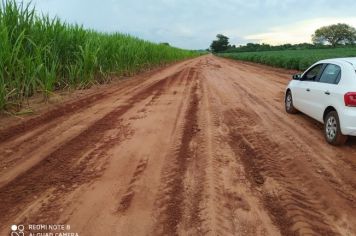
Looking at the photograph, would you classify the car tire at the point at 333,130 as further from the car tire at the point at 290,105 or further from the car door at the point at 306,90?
the car tire at the point at 290,105

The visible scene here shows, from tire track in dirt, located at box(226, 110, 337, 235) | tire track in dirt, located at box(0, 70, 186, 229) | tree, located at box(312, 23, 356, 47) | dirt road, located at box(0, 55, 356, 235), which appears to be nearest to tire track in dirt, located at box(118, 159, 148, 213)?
dirt road, located at box(0, 55, 356, 235)

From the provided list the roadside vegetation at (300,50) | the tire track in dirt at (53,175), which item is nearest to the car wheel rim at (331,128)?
the tire track in dirt at (53,175)

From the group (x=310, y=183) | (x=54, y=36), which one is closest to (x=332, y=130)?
(x=310, y=183)

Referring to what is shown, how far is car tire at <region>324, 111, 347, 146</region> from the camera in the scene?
6453 millimetres

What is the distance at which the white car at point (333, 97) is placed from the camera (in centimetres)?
627

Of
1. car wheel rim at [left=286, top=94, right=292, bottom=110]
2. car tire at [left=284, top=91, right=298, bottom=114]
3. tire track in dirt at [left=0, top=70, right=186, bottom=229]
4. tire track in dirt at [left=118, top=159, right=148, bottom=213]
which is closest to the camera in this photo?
tire track in dirt at [left=118, top=159, right=148, bottom=213]

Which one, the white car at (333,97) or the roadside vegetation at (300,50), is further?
the roadside vegetation at (300,50)

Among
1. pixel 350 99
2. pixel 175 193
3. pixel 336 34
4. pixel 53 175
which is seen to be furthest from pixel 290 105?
pixel 336 34

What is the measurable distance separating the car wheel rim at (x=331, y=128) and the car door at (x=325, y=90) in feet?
0.91

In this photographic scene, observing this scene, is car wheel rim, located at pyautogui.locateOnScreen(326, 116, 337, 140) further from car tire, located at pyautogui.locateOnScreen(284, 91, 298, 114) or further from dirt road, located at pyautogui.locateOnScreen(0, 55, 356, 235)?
car tire, located at pyautogui.locateOnScreen(284, 91, 298, 114)

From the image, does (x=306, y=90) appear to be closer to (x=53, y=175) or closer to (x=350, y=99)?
(x=350, y=99)

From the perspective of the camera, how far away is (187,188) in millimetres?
4605

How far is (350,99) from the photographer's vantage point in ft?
20.5

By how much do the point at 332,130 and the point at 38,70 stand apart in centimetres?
651
